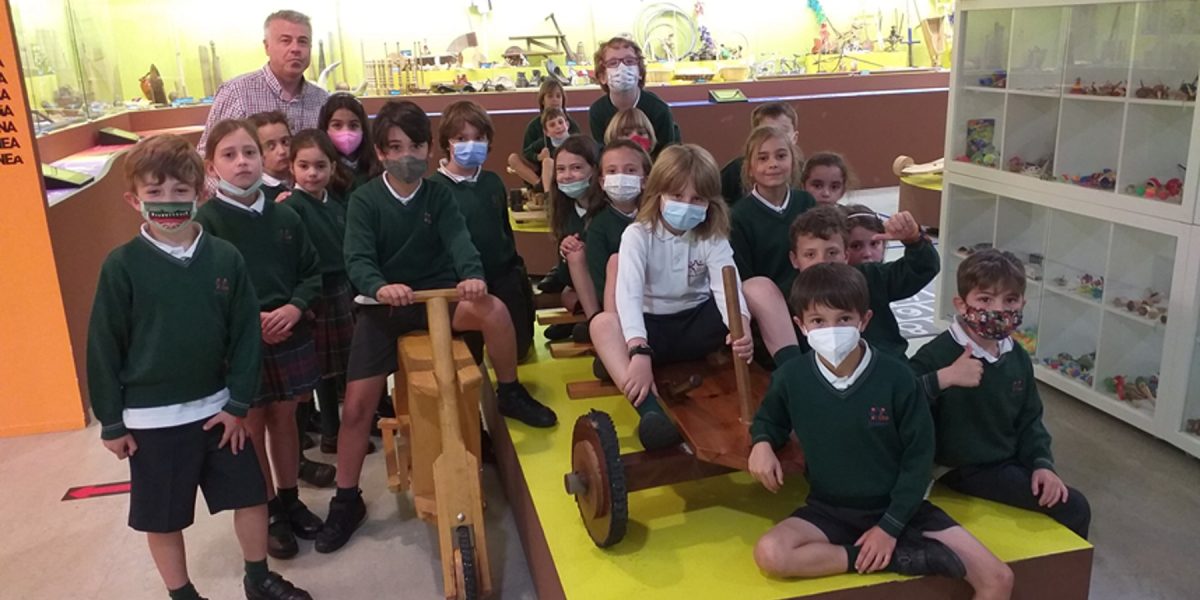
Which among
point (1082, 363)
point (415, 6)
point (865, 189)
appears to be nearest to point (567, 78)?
point (415, 6)

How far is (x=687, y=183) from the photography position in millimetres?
2742

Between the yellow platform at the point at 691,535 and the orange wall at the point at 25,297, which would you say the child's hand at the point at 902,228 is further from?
the orange wall at the point at 25,297

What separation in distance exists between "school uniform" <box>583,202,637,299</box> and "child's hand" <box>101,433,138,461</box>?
1.48 m

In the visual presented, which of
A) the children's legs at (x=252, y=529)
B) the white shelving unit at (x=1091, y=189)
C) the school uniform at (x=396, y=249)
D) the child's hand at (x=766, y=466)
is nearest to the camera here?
the child's hand at (x=766, y=466)

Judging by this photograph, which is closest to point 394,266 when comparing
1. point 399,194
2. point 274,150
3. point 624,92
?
point 399,194

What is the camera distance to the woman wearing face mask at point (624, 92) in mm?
4129

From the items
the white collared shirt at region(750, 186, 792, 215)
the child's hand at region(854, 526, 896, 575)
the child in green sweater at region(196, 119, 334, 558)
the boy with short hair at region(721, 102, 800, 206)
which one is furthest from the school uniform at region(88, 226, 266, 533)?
the boy with short hair at region(721, 102, 800, 206)

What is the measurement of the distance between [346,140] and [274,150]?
0.28m

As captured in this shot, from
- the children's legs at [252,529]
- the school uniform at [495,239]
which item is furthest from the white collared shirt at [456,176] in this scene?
the children's legs at [252,529]

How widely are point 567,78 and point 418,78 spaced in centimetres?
140

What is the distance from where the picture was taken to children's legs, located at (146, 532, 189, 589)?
2406 mm

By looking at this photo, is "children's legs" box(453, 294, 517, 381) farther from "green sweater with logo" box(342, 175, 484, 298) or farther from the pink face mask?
the pink face mask

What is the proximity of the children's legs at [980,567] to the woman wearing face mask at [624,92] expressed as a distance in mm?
2278

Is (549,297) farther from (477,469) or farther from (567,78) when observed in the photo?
(567,78)
